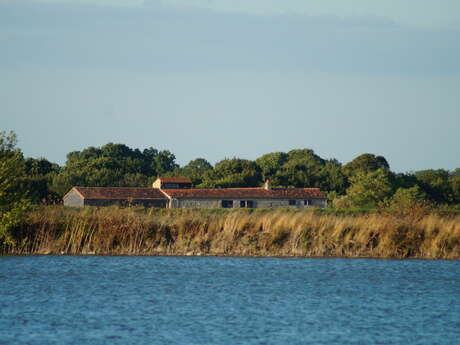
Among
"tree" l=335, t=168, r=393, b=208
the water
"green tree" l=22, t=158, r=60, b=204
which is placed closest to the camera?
the water

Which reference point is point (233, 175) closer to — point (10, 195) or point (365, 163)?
point (365, 163)

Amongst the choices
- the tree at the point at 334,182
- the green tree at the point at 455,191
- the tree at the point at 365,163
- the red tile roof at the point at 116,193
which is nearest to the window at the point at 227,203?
the red tile roof at the point at 116,193

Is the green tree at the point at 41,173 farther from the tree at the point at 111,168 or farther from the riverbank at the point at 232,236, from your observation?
the riverbank at the point at 232,236

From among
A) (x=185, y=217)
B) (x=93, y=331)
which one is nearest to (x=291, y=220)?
(x=185, y=217)

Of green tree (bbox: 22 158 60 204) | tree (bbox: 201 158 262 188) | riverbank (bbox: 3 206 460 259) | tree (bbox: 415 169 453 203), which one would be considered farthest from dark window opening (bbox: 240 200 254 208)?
riverbank (bbox: 3 206 460 259)

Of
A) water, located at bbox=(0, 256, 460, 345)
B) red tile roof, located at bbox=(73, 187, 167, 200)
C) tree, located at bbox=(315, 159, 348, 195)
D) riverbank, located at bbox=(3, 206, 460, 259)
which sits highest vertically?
tree, located at bbox=(315, 159, 348, 195)

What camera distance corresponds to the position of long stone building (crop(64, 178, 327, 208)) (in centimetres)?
9725

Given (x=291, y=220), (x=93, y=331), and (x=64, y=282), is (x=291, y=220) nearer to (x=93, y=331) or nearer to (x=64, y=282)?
(x=64, y=282)

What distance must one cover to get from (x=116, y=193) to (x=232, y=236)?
62469 mm

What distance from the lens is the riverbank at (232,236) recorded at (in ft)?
119

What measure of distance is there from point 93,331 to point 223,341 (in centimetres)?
345

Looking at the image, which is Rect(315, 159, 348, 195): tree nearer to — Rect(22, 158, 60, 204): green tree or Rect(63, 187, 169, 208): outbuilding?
Rect(63, 187, 169, 208): outbuilding

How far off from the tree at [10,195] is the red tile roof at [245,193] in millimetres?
61079

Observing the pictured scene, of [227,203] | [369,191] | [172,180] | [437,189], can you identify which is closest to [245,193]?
[227,203]
